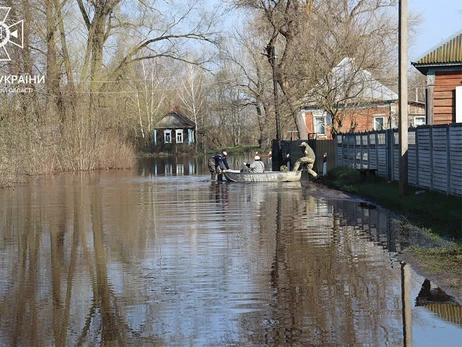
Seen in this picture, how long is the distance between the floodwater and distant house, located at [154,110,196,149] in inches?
3863

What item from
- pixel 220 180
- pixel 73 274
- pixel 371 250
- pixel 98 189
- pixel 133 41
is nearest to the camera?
pixel 73 274

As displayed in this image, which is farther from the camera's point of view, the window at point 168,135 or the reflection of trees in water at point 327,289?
the window at point 168,135

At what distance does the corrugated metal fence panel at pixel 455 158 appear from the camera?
19391mm

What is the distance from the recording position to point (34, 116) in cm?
4678

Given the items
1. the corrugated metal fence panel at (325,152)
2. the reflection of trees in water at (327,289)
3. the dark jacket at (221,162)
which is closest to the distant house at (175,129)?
the corrugated metal fence panel at (325,152)

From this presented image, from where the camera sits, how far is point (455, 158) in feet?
65.3

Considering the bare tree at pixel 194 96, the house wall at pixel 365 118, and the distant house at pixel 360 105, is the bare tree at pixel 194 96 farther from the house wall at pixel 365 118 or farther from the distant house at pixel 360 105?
the distant house at pixel 360 105

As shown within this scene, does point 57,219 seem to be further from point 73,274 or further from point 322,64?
point 322,64

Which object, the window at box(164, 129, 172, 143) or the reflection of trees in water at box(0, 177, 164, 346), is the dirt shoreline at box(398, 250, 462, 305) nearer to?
the reflection of trees in water at box(0, 177, 164, 346)

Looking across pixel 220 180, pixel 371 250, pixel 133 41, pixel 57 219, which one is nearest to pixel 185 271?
pixel 371 250

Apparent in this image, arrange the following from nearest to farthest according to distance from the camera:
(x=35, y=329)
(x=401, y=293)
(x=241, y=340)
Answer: (x=241, y=340), (x=35, y=329), (x=401, y=293)

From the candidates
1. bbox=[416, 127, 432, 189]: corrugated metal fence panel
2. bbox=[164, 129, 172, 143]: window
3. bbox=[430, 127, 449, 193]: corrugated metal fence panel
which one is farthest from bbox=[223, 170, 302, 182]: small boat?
bbox=[164, 129, 172, 143]: window

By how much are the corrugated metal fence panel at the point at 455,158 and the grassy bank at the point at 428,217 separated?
269 millimetres

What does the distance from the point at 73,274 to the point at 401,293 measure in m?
4.76
